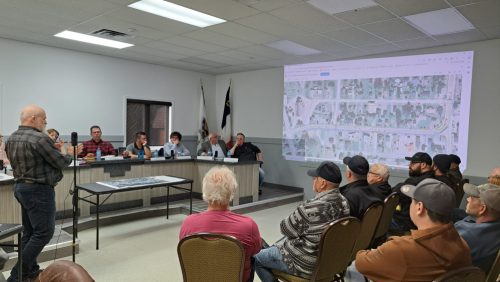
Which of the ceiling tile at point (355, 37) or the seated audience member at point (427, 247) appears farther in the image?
the ceiling tile at point (355, 37)

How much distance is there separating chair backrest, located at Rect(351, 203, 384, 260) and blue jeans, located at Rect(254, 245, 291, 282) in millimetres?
588

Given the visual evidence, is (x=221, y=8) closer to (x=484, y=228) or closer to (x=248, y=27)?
(x=248, y=27)

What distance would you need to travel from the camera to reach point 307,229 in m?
2.01

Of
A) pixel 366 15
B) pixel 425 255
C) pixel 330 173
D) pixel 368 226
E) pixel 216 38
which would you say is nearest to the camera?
pixel 425 255

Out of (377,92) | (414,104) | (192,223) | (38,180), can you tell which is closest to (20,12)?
(38,180)

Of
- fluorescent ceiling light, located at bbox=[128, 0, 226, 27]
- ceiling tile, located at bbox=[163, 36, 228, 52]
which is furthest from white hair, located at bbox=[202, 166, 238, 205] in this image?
ceiling tile, located at bbox=[163, 36, 228, 52]

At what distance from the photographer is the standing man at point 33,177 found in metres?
2.57

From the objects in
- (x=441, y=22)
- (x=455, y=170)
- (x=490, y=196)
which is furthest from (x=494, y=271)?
(x=441, y=22)

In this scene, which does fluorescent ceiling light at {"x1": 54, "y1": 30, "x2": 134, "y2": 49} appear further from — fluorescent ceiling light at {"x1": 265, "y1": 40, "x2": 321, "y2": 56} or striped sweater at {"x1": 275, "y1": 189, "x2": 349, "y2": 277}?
striped sweater at {"x1": 275, "y1": 189, "x2": 349, "y2": 277}

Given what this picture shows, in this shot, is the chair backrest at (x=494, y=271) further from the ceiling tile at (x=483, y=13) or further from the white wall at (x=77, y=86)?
the white wall at (x=77, y=86)

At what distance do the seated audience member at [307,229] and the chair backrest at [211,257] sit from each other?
17.1 inches

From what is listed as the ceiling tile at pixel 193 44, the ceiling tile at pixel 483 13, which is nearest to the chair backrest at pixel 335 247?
the ceiling tile at pixel 483 13

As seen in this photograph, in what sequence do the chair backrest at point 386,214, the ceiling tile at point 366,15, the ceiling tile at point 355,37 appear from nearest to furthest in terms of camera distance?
the chair backrest at point 386,214 → the ceiling tile at point 366,15 → the ceiling tile at point 355,37

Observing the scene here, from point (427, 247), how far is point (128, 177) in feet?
14.4
